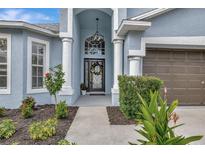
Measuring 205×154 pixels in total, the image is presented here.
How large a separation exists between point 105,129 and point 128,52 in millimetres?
3657

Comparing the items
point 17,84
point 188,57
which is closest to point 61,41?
point 17,84

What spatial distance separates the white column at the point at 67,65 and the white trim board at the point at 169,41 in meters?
2.88

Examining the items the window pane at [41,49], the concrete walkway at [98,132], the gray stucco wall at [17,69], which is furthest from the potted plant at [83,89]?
the concrete walkway at [98,132]

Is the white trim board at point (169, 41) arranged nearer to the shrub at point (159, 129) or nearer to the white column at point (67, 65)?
the white column at point (67, 65)

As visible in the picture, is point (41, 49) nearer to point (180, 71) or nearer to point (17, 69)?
point (17, 69)

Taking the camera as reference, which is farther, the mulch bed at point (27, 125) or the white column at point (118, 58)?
the white column at point (118, 58)

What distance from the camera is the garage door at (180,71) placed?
7.84 m

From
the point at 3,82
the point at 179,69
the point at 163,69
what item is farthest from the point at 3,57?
the point at 179,69

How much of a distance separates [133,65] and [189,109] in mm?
3062

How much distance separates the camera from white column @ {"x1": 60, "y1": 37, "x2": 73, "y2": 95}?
805cm

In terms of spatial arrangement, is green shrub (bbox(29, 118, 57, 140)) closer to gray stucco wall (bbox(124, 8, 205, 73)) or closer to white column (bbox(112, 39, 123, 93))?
white column (bbox(112, 39, 123, 93))

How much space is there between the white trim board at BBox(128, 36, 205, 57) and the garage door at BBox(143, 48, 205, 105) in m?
0.44
